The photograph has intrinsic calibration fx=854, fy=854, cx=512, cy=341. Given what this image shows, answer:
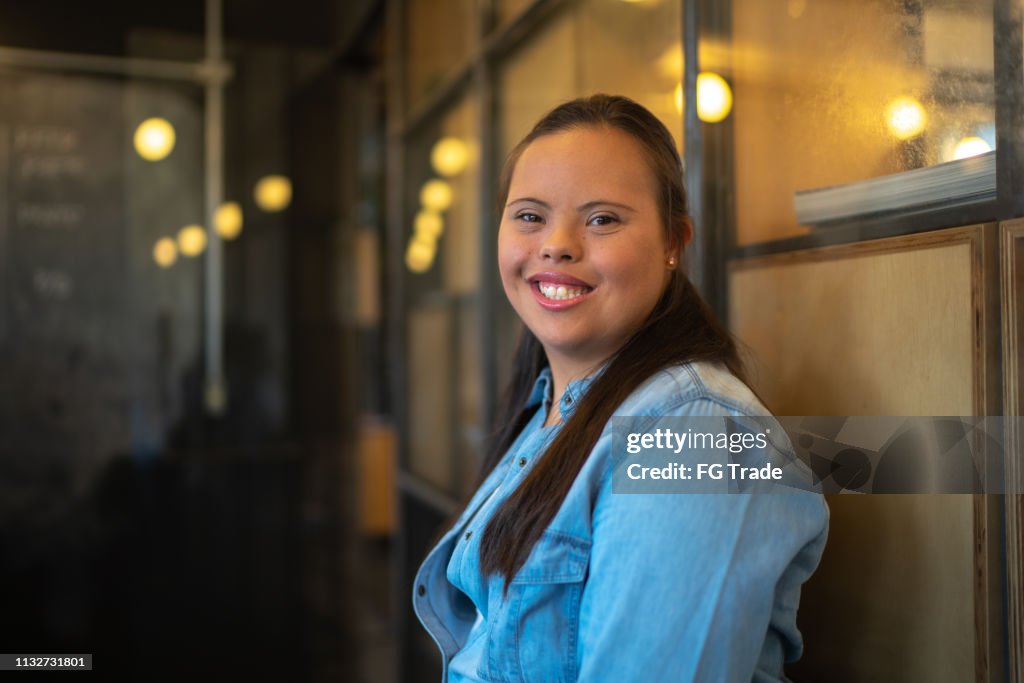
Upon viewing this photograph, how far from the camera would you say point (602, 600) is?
803 mm

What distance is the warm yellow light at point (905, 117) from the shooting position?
3.06 ft

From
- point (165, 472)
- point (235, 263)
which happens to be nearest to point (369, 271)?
point (235, 263)

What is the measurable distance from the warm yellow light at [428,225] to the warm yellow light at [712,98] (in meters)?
1.36

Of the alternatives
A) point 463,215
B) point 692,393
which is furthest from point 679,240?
point 463,215

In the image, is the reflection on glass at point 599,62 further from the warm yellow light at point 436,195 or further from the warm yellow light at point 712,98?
the warm yellow light at point 436,195

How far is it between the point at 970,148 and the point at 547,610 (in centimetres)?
64

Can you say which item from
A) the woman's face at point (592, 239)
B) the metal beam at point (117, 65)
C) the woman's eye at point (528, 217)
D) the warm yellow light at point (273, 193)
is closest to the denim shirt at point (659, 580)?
the woman's face at point (592, 239)

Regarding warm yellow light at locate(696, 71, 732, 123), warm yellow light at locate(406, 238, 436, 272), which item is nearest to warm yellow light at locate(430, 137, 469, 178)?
warm yellow light at locate(406, 238, 436, 272)

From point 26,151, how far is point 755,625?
2.83m

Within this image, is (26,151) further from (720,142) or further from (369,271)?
(720,142)

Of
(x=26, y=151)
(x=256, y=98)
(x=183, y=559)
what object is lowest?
(x=183, y=559)

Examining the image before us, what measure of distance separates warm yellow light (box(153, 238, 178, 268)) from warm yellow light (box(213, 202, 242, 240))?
164mm

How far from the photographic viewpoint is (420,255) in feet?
9.07

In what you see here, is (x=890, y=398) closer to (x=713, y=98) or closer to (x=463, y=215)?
(x=713, y=98)
